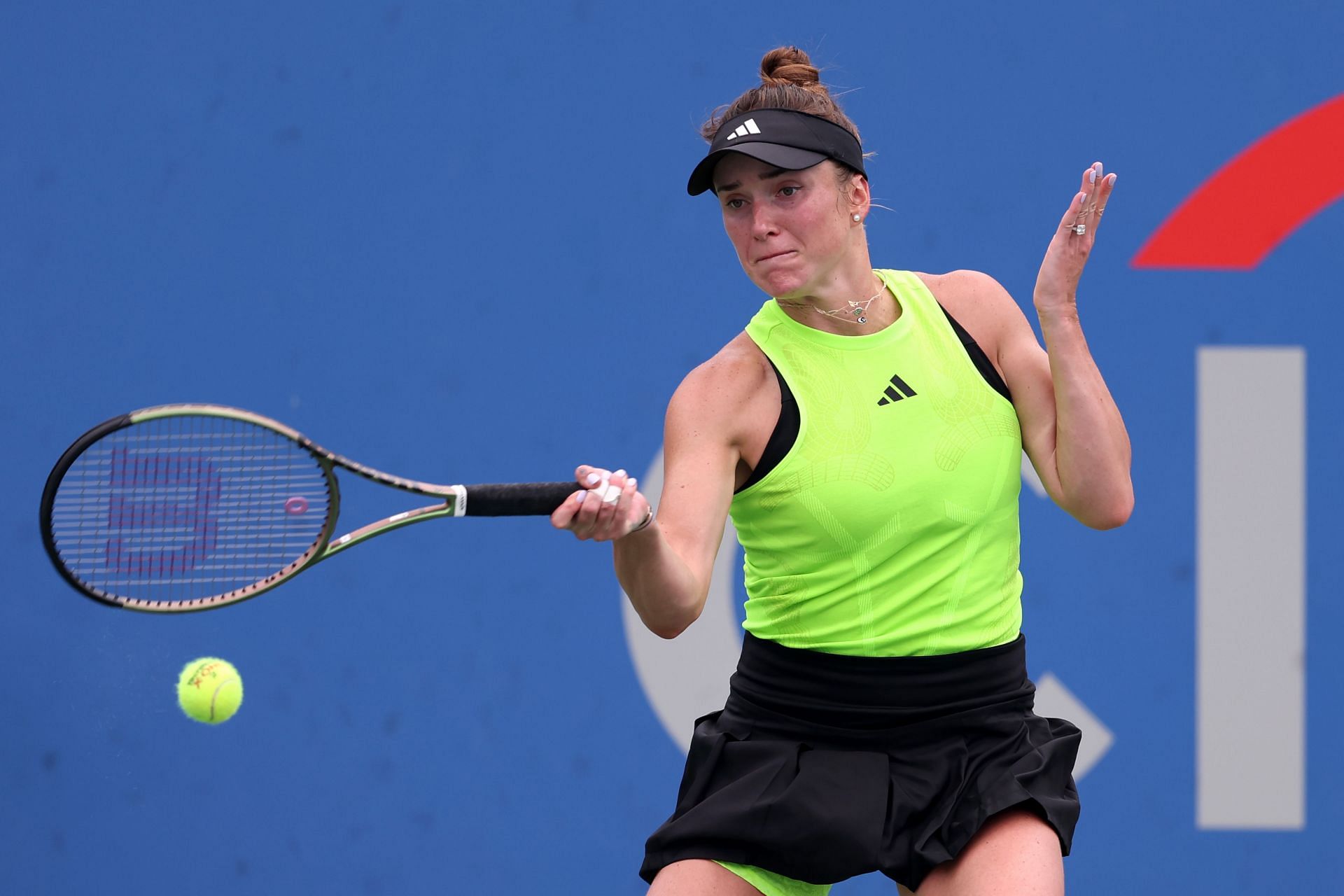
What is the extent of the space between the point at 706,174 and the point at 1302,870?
2.17 metres

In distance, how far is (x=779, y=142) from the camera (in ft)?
6.87

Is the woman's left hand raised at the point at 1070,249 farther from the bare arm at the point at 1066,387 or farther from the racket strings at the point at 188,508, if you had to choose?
the racket strings at the point at 188,508

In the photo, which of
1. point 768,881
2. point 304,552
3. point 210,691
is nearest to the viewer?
point 304,552

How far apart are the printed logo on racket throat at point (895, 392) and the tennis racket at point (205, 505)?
517 millimetres

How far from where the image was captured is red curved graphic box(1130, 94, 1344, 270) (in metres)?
3.31

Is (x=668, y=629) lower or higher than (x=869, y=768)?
higher

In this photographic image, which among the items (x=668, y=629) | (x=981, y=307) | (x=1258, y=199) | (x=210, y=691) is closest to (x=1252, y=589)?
(x=1258, y=199)

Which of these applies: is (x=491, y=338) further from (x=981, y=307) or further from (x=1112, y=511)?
(x=1112, y=511)

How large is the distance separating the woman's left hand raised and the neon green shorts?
2.81 ft

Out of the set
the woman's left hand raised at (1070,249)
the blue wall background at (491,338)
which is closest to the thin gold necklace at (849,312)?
the woman's left hand raised at (1070,249)

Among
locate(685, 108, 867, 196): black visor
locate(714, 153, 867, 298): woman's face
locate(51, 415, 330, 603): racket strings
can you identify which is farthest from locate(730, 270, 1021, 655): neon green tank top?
locate(51, 415, 330, 603): racket strings

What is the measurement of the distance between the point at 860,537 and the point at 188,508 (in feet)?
3.68

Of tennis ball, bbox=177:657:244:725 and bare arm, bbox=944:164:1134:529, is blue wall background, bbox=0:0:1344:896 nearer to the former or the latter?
tennis ball, bbox=177:657:244:725

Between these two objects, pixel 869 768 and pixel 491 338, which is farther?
pixel 491 338
